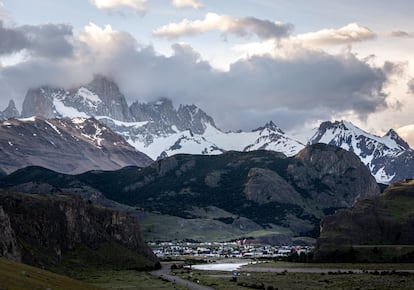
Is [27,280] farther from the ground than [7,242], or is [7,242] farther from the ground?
[7,242]

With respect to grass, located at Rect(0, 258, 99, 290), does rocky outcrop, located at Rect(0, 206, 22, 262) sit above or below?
above

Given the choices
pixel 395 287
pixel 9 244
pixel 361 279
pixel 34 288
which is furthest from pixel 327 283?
pixel 34 288

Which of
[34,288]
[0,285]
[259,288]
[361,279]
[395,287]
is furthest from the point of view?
[361,279]

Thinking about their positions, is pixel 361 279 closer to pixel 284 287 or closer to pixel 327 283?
pixel 327 283

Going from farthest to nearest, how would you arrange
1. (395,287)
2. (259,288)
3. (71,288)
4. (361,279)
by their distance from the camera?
1. (361,279)
2. (259,288)
3. (395,287)
4. (71,288)

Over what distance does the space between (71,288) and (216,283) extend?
326 ft

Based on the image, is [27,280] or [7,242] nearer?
[27,280]

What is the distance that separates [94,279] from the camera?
19912 cm

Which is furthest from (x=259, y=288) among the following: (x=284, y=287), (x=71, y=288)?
(x=71, y=288)

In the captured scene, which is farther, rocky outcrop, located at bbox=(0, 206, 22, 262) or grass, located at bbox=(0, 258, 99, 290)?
rocky outcrop, located at bbox=(0, 206, 22, 262)

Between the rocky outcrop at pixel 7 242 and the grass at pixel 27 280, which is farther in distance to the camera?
the rocky outcrop at pixel 7 242

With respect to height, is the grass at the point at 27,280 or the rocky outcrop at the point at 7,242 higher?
the rocky outcrop at the point at 7,242

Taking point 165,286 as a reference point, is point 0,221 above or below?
above

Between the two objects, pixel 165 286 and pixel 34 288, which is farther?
pixel 165 286
